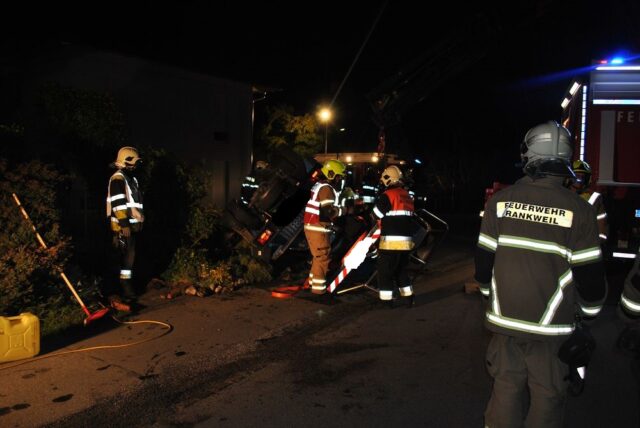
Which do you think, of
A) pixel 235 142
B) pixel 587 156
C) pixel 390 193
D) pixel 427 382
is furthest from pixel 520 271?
pixel 235 142

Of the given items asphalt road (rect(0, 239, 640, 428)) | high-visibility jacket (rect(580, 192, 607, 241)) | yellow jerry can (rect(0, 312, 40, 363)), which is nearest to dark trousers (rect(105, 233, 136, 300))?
asphalt road (rect(0, 239, 640, 428))

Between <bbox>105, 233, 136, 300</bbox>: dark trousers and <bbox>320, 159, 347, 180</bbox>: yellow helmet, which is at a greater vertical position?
<bbox>320, 159, 347, 180</bbox>: yellow helmet

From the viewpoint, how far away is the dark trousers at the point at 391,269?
687cm

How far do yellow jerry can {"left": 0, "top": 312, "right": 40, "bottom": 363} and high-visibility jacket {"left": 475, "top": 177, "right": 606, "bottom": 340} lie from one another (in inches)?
153

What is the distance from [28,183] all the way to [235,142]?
11.8 meters

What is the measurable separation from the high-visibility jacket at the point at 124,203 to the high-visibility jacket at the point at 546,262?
492cm

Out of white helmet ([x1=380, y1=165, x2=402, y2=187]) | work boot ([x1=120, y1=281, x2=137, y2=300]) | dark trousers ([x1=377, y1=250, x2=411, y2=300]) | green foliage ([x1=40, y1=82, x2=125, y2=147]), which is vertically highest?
green foliage ([x1=40, y1=82, x2=125, y2=147])

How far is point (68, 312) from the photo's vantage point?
5.84 meters

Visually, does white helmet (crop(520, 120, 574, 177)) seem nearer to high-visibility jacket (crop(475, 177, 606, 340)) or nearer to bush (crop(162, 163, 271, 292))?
high-visibility jacket (crop(475, 177, 606, 340))

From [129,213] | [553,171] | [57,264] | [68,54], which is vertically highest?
[68,54]

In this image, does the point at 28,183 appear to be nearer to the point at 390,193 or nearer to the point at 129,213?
the point at 129,213

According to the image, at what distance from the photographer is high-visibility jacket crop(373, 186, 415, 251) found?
6723mm

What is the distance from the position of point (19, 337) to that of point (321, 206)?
3759 millimetres

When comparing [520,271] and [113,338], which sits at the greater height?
[520,271]
